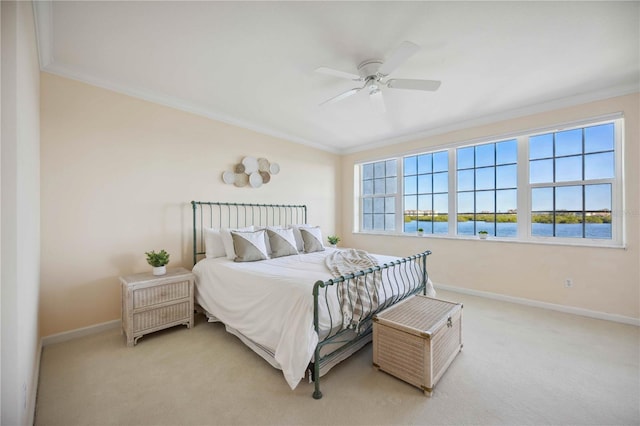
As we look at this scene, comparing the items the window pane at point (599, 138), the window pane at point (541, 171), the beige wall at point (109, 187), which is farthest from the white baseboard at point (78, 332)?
the window pane at point (599, 138)

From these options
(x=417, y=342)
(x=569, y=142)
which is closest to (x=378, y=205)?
(x=569, y=142)

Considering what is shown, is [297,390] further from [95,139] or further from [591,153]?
[591,153]

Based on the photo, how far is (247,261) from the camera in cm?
280

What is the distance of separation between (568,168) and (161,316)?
5032 mm

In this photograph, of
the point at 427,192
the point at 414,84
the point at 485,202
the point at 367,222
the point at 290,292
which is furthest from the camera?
the point at 367,222

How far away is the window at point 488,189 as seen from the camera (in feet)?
11.9

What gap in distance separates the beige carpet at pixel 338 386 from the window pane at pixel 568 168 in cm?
180

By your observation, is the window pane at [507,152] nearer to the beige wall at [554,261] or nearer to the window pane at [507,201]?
the beige wall at [554,261]

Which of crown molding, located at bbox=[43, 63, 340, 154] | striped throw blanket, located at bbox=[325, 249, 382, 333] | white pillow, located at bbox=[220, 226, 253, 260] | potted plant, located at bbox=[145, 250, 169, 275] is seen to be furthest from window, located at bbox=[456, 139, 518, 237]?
potted plant, located at bbox=[145, 250, 169, 275]

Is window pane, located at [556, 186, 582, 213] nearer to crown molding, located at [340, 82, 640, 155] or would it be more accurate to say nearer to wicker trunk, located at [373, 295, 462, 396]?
crown molding, located at [340, 82, 640, 155]

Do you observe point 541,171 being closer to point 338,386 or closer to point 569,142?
point 569,142

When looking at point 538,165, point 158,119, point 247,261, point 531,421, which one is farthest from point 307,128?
point 531,421

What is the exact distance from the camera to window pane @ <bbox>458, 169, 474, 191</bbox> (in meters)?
3.97

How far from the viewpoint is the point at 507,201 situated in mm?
3650
